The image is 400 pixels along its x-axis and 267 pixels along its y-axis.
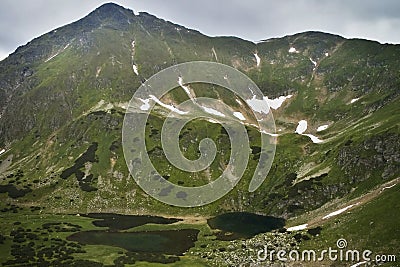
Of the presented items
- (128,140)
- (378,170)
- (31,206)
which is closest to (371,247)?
(378,170)

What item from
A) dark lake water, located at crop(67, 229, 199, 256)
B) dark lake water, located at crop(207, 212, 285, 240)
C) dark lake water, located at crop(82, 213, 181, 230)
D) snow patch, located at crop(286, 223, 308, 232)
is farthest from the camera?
dark lake water, located at crop(82, 213, 181, 230)

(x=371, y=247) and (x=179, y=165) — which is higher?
(x=179, y=165)

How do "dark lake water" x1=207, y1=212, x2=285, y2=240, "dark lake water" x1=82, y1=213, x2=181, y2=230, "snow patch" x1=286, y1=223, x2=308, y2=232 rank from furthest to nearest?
1. "dark lake water" x1=82, y1=213, x2=181, y2=230
2. "dark lake water" x1=207, y1=212, x2=285, y2=240
3. "snow patch" x1=286, y1=223, x2=308, y2=232

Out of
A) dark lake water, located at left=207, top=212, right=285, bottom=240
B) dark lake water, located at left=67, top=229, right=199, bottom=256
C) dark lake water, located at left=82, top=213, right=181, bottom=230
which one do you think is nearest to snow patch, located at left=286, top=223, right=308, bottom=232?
dark lake water, located at left=207, top=212, right=285, bottom=240

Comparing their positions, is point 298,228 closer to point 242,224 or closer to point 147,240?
point 242,224

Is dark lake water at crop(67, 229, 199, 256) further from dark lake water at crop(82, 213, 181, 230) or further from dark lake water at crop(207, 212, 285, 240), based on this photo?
dark lake water at crop(82, 213, 181, 230)

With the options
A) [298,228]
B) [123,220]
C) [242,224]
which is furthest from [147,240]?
[298,228]

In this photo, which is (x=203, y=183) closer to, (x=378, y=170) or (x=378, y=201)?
(x=378, y=170)
